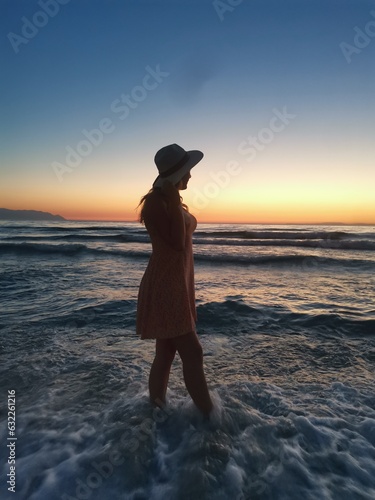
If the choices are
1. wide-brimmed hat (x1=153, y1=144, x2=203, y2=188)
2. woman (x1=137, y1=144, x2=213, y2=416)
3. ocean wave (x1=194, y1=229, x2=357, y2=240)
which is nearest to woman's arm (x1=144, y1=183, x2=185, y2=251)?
woman (x1=137, y1=144, x2=213, y2=416)

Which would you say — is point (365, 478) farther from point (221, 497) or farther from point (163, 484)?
point (163, 484)

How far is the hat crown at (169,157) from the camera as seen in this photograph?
2529 millimetres

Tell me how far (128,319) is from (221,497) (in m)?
4.51


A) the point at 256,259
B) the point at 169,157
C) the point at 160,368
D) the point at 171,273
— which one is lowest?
the point at 256,259

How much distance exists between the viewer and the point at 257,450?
2.60m

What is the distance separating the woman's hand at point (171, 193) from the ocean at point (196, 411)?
203 cm

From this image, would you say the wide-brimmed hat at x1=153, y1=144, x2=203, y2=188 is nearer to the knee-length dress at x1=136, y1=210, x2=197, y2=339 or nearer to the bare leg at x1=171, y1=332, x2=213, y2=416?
the knee-length dress at x1=136, y1=210, x2=197, y2=339

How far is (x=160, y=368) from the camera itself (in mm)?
2943

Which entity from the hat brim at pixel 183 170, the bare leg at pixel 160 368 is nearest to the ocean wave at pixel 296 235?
the bare leg at pixel 160 368

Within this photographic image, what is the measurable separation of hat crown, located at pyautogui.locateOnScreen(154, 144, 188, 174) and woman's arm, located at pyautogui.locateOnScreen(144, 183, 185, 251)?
17 cm

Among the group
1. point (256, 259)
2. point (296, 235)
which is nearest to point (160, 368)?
point (256, 259)

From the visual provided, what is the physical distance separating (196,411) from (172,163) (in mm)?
2327

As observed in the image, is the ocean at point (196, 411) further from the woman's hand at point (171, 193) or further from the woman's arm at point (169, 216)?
the woman's hand at point (171, 193)

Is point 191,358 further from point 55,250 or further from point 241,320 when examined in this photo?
point 55,250
